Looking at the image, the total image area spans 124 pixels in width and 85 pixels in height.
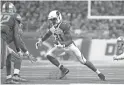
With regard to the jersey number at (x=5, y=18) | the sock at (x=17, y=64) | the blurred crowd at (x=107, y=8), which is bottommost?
the sock at (x=17, y=64)

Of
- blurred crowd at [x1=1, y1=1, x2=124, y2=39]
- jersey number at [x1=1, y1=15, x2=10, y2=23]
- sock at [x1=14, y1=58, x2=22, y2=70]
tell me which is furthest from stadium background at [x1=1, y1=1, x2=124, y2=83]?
jersey number at [x1=1, y1=15, x2=10, y2=23]

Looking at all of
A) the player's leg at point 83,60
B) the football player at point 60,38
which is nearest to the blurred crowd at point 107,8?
the football player at point 60,38

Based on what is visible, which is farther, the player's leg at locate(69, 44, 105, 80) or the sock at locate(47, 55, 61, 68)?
the sock at locate(47, 55, 61, 68)

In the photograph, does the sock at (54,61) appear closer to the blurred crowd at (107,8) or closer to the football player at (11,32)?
the football player at (11,32)

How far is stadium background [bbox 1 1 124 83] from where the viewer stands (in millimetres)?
14461

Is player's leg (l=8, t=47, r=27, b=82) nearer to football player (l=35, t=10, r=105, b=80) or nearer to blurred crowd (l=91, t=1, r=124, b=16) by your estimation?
football player (l=35, t=10, r=105, b=80)

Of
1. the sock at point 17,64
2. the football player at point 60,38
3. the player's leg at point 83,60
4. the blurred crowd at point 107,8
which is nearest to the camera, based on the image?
the sock at point 17,64

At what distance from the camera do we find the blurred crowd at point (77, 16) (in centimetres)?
1474

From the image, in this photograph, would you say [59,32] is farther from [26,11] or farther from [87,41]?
[26,11]

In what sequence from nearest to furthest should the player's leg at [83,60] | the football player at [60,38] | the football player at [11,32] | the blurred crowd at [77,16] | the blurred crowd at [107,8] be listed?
the football player at [11,32]
the player's leg at [83,60]
the football player at [60,38]
the blurred crowd at [77,16]
the blurred crowd at [107,8]

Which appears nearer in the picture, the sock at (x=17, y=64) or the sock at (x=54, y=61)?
the sock at (x=17, y=64)

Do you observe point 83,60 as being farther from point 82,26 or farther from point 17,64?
point 82,26

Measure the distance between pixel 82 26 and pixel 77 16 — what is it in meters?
0.46

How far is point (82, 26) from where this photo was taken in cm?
1498
